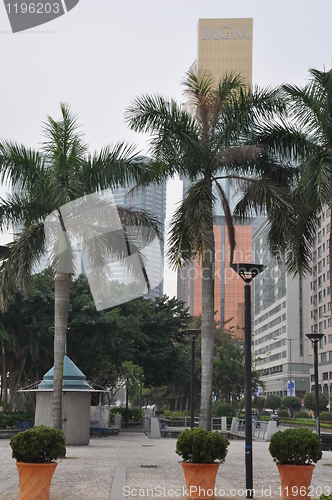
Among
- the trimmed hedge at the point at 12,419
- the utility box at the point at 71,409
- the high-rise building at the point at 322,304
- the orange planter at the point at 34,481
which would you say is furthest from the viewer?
the high-rise building at the point at 322,304

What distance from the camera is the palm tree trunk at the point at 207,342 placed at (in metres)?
17.4

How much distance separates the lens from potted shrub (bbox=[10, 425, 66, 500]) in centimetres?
1062

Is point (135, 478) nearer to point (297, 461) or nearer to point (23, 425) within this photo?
point (297, 461)

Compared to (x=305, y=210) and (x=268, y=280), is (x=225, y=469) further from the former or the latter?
(x=268, y=280)

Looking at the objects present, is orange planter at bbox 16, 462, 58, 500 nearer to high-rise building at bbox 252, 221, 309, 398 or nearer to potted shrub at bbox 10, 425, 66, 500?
potted shrub at bbox 10, 425, 66, 500

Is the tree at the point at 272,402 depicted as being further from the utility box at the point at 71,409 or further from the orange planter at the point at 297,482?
the orange planter at the point at 297,482

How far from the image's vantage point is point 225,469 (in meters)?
16.1

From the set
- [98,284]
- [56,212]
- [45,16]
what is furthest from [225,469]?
[45,16]

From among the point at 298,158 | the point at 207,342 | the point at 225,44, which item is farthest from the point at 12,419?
the point at 225,44

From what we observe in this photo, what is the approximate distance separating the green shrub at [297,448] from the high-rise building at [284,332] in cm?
10309

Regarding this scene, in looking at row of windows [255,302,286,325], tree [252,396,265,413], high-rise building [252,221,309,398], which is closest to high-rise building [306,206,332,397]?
high-rise building [252,221,309,398]

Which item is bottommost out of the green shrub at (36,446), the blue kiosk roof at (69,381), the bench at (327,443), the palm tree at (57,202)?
the bench at (327,443)

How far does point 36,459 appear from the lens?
1080cm

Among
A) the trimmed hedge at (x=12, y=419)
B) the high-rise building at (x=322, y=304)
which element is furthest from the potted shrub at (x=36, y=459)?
the high-rise building at (x=322, y=304)
